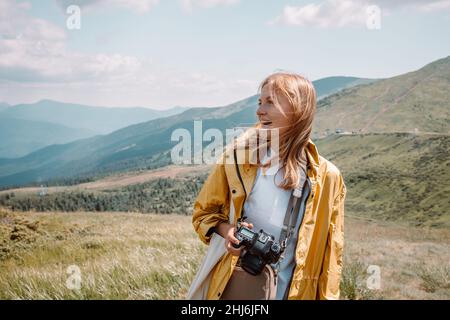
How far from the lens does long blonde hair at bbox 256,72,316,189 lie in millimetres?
2793

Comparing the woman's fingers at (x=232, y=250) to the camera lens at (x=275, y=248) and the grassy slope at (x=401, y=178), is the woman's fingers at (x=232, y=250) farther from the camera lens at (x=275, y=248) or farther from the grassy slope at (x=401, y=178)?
the grassy slope at (x=401, y=178)

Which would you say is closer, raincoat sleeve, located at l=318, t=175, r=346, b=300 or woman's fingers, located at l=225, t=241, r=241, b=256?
woman's fingers, located at l=225, t=241, r=241, b=256

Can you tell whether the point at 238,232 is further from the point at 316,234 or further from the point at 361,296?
the point at 361,296

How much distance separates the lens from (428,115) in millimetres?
170250

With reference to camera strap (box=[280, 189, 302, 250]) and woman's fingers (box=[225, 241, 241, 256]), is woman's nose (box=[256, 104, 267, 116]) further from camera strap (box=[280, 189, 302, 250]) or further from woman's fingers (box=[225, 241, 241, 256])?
woman's fingers (box=[225, 241, 241, 256])

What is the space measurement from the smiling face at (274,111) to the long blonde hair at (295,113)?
0.01 meters

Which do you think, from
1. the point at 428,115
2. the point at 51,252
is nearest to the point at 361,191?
the point at 51,252

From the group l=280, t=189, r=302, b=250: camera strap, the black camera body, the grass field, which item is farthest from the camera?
the grass field

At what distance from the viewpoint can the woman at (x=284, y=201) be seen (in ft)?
9.06

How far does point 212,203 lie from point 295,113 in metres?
0.78

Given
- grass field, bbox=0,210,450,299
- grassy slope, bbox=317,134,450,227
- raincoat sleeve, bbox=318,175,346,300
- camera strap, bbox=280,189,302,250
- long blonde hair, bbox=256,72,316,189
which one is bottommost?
grassy slope, bbox=317,134,450,227

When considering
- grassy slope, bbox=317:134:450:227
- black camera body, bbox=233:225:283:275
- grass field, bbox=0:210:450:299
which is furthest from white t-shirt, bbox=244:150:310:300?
grassy slope, bbox=317:134:450:227

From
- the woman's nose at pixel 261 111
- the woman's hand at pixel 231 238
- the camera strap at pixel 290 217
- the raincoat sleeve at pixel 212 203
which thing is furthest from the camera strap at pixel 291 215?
the woman's nose at pixel 261 111
